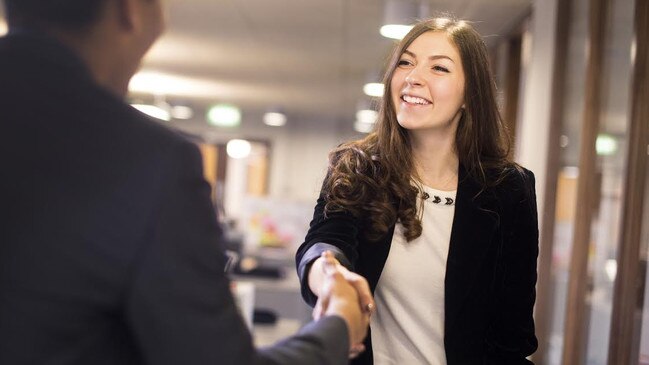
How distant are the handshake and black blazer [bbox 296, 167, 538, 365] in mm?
346

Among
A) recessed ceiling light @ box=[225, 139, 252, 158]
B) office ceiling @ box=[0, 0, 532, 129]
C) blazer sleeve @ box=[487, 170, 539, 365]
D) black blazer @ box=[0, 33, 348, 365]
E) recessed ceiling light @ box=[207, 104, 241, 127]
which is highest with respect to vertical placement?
office ceiling @ box=[0, 0, 532, 129]

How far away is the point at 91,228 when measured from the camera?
2.90 ft

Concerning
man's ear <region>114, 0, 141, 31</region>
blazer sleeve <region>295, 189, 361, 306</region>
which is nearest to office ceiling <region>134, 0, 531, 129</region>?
blazer sleeve <region>295, 189, 361, 306</region>

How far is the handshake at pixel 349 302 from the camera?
1.18 metres

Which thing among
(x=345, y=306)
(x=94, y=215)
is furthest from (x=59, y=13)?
(x=345, y=306)

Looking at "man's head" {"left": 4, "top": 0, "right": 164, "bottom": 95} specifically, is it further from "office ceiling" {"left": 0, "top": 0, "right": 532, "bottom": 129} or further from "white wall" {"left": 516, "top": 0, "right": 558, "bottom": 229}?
"white wall" {"left": 516, "top": 0, "right": 558, "bottom": 229}

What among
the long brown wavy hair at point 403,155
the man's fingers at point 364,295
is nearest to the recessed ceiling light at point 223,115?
the long brown wavy hair at point 403,155

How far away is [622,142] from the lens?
10.5ft

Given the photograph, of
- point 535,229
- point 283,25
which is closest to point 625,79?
point 535,229

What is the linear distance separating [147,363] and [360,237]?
2.87 feet

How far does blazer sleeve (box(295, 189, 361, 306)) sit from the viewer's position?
161 centimetres

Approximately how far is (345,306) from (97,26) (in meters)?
0.52

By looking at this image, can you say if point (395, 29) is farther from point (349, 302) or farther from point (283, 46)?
point (349, 302)

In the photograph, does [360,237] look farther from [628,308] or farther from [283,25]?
[283,25]
